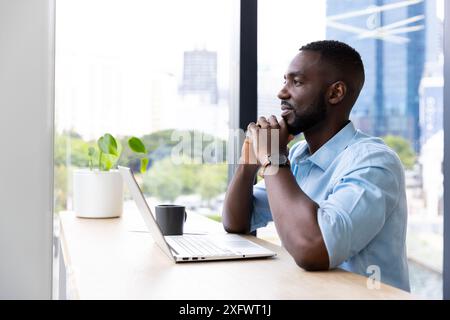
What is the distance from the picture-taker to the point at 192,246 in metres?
1.16

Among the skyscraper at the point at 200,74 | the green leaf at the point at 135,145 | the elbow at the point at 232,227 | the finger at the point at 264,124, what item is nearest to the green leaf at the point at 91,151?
the green leaf at the point at 135,145

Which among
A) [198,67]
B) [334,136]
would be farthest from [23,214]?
[334,136]

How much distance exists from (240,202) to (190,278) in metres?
0.57

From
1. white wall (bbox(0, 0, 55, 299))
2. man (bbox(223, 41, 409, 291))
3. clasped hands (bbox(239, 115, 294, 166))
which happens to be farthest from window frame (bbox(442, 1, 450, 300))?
white wall (bbox(0, 0, 55, 299))

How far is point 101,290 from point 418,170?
1.68 metres

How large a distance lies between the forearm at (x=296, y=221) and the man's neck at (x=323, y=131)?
29 centimetres

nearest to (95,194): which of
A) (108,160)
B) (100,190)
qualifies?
(100,190)

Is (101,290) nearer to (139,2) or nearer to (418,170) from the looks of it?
(139,2)

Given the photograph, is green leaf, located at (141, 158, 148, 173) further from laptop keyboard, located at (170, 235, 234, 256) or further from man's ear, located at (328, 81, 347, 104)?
man's ear, located at (328, 81, 347, 104)

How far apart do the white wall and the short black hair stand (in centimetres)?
108

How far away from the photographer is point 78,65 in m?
1.96

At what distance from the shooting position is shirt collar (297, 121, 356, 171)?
1.31 meters

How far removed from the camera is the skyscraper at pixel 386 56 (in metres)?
2.13

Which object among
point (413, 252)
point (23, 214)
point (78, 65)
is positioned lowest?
point (413, 252)
